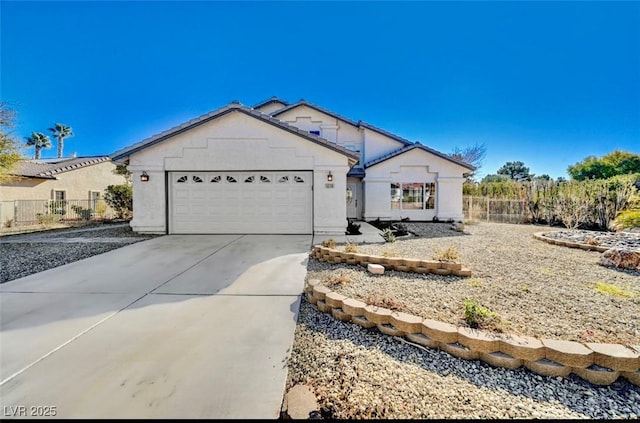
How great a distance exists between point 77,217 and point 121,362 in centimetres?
2239

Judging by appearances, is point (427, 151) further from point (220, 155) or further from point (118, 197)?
point (118, 197)

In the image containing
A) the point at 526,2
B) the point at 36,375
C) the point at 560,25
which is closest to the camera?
the point at 36,375

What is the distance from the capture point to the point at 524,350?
8.72 feet

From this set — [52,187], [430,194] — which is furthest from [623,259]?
[52,187]

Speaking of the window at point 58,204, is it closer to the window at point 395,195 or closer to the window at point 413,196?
the window at point 395,195

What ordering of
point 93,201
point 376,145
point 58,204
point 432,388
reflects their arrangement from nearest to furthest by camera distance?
point 432,388, point 376,145, point 58,204, point 93,201

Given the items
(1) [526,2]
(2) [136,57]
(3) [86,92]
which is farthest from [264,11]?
(3) [86,92]

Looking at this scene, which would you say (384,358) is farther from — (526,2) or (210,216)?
(526,2)

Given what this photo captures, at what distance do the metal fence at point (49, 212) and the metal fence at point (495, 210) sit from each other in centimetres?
2553

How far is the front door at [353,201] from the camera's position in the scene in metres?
17.4

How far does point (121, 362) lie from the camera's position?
109 inches

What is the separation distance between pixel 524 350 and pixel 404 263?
306 centimetres

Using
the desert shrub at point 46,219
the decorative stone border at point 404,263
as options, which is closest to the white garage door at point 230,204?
the decorative stone border at point 404,263

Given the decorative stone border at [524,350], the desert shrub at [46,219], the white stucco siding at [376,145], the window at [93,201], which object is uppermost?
the white stucco siding at [376,145]
